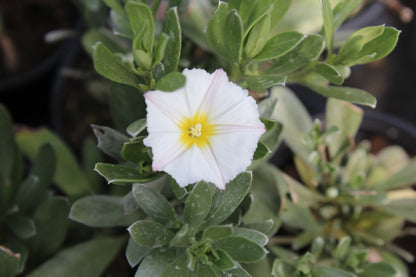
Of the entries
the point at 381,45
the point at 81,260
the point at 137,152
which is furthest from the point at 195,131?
the point at 81,260

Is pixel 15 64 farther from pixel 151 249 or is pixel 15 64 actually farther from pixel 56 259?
pixel 151 249

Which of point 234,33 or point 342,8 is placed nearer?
point 234,33

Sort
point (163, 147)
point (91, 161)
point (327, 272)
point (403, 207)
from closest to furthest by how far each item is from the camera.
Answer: point (163, 147) → point (327, 272) → point (403, 207) → point (91, 161)

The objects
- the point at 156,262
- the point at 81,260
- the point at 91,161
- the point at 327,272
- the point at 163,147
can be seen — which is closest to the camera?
the point at 163,147

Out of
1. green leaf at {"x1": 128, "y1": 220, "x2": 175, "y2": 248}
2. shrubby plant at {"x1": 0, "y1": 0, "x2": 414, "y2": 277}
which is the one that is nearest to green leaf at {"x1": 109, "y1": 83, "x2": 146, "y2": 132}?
shrubby plant at {"x1": 0, "y1": 0, "x2": 414, "y2": 277}

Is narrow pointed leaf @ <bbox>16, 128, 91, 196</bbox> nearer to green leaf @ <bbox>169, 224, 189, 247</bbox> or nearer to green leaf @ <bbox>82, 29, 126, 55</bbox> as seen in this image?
green leaf @ <bbox>82, 29, 126, 55</bbox>

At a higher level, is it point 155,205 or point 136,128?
point 136,128

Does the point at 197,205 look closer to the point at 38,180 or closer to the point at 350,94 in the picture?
the point at 350,94
